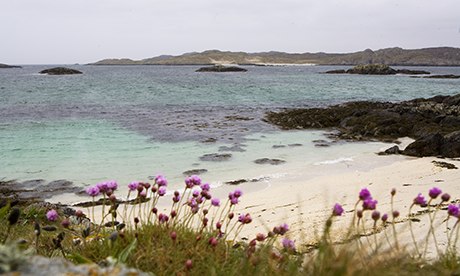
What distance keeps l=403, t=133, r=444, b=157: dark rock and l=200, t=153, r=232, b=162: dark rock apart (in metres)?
6.59

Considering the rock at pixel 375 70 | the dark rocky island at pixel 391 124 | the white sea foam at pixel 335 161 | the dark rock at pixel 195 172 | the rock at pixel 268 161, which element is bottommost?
the rock at pixel 268 161

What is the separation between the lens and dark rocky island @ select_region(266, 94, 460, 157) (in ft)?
48.4

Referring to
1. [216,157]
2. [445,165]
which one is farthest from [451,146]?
[216,157]

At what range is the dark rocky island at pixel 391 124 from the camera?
1475 centimetres

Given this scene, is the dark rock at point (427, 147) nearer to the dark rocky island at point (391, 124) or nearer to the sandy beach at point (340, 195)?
the dark rocky island at point (391, 124)

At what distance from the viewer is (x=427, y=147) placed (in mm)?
14625

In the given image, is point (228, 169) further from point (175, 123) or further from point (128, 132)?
point (175, 123)

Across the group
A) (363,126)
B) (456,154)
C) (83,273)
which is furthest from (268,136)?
(83,273)

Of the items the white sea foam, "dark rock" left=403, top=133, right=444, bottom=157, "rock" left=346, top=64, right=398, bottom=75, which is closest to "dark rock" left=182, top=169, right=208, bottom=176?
the white sea foam

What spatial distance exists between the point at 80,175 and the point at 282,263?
34.6 ft

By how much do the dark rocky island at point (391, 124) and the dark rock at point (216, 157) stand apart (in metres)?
6.38

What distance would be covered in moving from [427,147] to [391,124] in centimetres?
615

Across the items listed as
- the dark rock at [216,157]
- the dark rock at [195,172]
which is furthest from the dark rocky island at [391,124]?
the dark rock at [195,172]

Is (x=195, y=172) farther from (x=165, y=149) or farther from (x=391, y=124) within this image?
(x=391, y=124)
